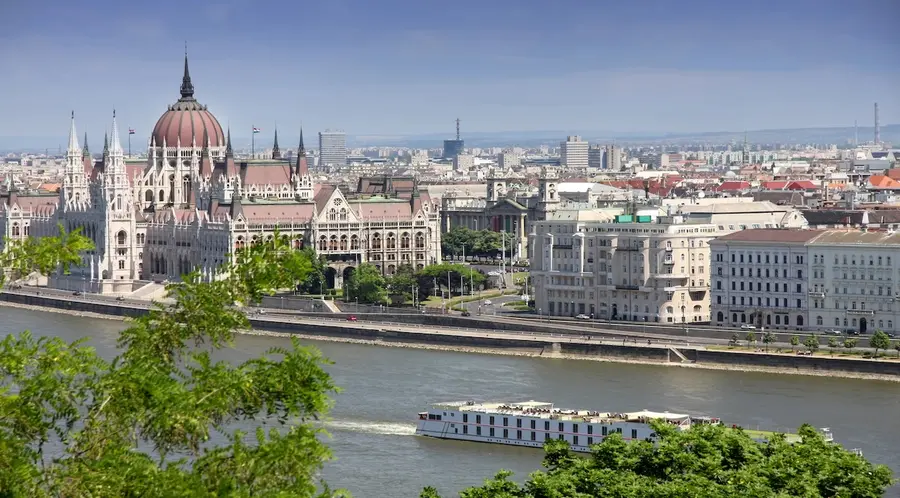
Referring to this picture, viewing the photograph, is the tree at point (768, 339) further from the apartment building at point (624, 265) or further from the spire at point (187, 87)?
the spire at point (187, 87)

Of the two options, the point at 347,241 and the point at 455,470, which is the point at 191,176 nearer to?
the point at 347,241

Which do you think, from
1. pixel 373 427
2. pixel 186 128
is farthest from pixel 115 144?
pixel 373 427

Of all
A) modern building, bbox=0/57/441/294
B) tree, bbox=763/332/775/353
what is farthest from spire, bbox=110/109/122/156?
tree, bbox=763/332/775/353

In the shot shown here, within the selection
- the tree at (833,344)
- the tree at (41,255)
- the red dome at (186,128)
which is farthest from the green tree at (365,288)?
the tree at (41,255)

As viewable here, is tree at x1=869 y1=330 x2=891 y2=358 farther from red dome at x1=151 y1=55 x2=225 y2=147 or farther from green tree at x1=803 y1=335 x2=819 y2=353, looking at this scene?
red dome at x1=151 y1=55 x2=225 y2=147

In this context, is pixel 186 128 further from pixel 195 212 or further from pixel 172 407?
pixel 172 407

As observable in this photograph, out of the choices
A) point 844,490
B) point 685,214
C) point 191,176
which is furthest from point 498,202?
point 844,490
